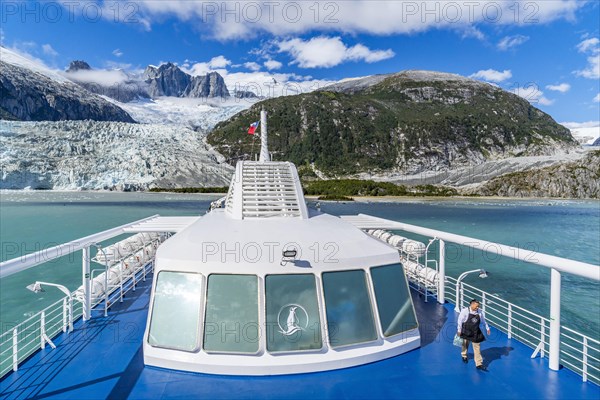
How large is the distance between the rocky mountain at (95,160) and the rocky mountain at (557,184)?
96797 millimetres

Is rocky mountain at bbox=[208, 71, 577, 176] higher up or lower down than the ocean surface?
higher up

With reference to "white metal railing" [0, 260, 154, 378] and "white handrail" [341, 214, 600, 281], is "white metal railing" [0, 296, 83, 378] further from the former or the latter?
"white handrail" [341, 214, 600, 281]

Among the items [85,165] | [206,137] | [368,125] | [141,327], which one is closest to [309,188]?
[85,165]

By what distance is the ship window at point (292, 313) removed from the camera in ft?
18.9

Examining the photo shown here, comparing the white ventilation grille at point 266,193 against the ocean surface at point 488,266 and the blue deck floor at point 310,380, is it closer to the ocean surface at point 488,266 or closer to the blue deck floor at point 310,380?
the blue deck floor at point 310,380

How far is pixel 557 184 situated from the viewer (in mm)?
131750

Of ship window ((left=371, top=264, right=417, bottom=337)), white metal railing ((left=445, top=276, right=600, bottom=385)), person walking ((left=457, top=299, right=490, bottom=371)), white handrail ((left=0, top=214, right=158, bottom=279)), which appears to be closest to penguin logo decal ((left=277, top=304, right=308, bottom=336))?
ship window ((left=371, top=264, right=417, bottom=337))

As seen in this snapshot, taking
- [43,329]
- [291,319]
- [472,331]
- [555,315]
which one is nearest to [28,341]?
[43,329]

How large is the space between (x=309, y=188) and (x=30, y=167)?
254ft

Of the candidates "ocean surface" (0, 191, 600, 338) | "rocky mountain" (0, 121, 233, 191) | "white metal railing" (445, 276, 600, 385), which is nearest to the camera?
"white metal railing" (445, 276, 600, 385)

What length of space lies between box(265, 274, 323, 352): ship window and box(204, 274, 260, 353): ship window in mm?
224

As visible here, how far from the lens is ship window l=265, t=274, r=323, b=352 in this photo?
575 centimetres

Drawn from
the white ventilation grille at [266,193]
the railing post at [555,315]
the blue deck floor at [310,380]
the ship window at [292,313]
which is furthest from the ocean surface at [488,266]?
the white ventilation grille at [266,193]

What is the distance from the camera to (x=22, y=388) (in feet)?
17.9
